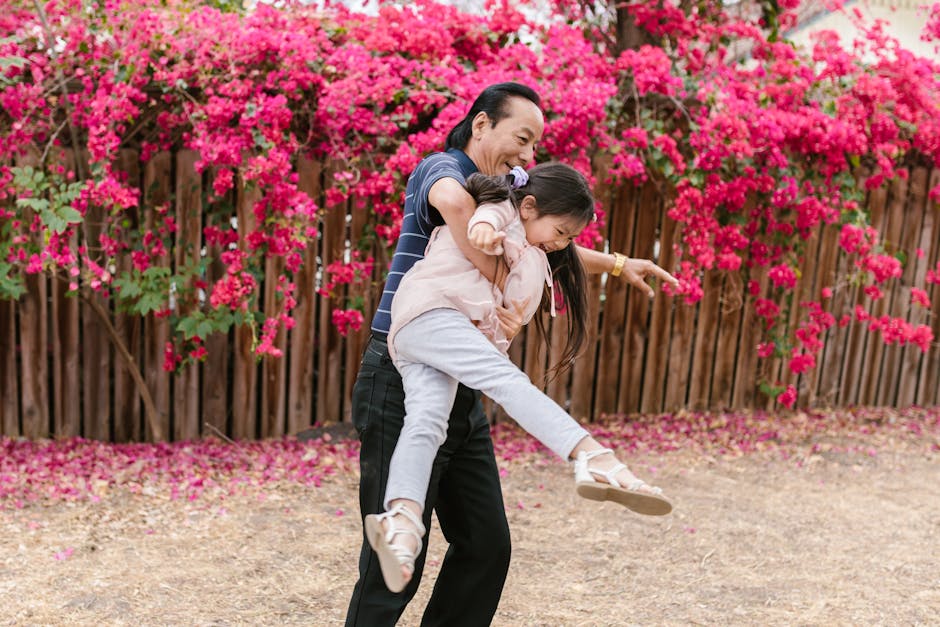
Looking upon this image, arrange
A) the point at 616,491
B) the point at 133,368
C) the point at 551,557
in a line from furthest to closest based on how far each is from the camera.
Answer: the point at 133,368 < the point at 551,557 < the point at 616,491

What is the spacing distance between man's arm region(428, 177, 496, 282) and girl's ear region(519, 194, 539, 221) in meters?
0.14

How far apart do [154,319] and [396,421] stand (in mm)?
3068

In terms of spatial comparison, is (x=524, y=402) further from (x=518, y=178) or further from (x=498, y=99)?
(x=498, y=99)

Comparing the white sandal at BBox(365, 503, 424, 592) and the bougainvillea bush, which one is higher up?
the bougainvillea bush

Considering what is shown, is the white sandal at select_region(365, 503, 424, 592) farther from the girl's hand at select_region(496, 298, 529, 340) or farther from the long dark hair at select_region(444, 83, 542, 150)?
the long dark hair at select_region(444, 83, 542, 150)

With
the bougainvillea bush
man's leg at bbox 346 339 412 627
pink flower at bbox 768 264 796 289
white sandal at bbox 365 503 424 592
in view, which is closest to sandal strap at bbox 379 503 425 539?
white sandal at bbox 365 503 424 592

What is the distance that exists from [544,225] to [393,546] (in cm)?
86

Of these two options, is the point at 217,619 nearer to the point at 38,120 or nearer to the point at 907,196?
the point at 38,120

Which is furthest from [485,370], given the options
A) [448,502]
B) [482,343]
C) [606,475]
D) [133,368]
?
[133,368]

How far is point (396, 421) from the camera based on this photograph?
7.41 feet

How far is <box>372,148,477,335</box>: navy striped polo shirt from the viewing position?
2195 millimetres

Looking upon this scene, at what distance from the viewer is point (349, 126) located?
4551mm

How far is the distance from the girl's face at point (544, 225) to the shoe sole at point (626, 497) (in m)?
0.66

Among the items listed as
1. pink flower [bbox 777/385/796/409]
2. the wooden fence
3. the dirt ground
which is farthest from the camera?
pink flower [bbox 777/385/796/409]
